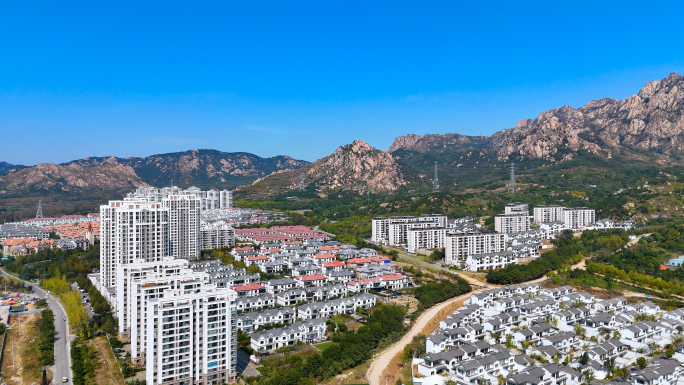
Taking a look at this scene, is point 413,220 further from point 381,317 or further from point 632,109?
point 632,109

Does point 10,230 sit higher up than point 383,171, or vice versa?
point 383,171

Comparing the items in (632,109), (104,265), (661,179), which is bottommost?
(104,265)

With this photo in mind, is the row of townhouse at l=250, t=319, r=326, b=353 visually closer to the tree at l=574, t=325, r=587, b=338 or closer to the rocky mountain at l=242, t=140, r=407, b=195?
the tree at l=574, t=325, r=587, b=338

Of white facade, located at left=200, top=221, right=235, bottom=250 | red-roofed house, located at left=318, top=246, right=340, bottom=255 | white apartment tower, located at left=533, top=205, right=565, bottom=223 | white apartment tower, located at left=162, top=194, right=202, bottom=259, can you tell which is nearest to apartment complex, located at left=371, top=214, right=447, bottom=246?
red-roofed house, located at left=318, top=246, right=340, bottom=255

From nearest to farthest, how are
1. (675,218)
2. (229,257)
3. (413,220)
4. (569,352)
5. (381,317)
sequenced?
(569,352), (381,317), (229,257), (675,218), (413,220)

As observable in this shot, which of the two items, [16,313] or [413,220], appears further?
[413,220]

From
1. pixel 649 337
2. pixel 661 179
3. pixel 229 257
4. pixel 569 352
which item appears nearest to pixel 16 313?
pixel 229 257

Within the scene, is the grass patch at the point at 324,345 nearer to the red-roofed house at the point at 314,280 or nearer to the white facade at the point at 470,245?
the red-roofed house at the point at 314,280

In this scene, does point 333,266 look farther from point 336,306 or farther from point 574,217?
point 574,217
